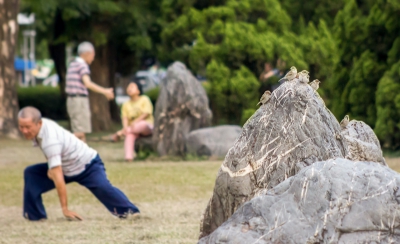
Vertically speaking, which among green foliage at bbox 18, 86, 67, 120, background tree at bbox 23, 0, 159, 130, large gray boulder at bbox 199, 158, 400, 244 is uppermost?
background tree at bbox 23, 0, 159, 130

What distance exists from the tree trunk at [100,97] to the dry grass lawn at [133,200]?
27.1 ft

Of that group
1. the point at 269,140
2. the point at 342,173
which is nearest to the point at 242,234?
the point at 342,173

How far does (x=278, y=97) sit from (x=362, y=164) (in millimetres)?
1329

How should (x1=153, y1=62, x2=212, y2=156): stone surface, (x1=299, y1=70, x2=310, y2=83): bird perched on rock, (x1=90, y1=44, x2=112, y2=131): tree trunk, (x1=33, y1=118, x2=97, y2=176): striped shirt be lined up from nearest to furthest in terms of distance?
(x1=299, y1=70, x2=310, y2=83): bird perched on rock, (x1=33, y1=118, x2=97, y2=176): striped shirt, (x1=153, y1=62, x2=212, y2=156): stone surface, (x1=90, y1=44, x2=112, y2=131): tree trunk

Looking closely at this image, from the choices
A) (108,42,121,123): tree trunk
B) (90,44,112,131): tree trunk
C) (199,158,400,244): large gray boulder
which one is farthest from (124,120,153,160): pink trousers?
(108,42,121,123): tree trunk

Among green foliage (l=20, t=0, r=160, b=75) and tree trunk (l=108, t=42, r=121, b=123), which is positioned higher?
green foliage (l=20, t=0, r=160, b=75)

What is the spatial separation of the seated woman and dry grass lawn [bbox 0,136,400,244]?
0.43 metres

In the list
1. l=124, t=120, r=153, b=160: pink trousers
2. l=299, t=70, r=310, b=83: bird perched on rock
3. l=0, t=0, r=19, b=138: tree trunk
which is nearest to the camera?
l=299, t=70, r=310, b=83: bird perched on rock

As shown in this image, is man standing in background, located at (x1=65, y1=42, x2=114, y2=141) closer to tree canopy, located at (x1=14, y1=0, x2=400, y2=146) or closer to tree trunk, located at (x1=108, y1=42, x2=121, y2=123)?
tree canopy, located at (x1=14, y1=0, x2=400, y2=146)

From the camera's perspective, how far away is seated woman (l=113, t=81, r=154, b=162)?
14.7 meters

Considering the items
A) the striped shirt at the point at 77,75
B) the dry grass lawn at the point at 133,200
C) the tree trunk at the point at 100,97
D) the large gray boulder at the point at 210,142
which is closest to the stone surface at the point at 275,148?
the dry grass lawn at the point at 133,200

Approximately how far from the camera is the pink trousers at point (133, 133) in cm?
1495

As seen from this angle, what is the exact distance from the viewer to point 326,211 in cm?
398

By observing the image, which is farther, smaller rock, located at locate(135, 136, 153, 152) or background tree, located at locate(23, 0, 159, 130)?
background tree, located at locate(23, 0, 159, 130)
